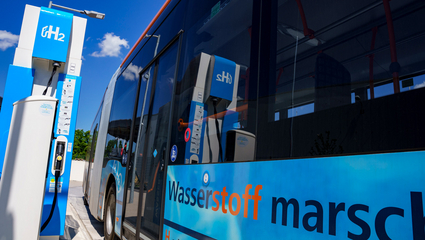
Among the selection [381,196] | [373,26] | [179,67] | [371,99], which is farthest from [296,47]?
[179,67]

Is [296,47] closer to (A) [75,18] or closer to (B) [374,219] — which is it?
(B) [374,219]

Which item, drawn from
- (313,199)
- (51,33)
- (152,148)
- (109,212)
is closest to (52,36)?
(51,33)

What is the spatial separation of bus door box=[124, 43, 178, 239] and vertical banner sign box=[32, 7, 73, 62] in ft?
4.05

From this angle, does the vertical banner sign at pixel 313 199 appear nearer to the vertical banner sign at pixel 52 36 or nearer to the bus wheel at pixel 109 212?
the vertical banner sign at pixel 52 36

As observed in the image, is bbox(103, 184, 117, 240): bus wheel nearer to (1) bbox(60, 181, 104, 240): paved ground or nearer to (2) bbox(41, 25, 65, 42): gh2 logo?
(1) bbox(60, 181, 104, 240): paved ground

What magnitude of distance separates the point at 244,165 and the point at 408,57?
1082 mm

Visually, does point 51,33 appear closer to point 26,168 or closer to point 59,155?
point 59,155

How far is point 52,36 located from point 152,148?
2247 millimetres

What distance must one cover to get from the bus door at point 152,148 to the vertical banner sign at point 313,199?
0.94m

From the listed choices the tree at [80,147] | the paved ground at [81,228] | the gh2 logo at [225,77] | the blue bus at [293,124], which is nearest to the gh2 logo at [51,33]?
the blue bus at [293,124]

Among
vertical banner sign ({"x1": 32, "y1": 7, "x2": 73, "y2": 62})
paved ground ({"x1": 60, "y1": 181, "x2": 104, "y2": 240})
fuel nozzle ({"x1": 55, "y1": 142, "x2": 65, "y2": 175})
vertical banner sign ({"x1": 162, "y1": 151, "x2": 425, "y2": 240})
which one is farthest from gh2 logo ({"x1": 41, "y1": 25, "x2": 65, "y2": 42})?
paved ground ({"x1": 60, "y1": 181, "x2": 104, "y2": 240})

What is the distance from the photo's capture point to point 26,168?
323 centimetres

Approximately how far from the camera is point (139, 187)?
12.7 ft

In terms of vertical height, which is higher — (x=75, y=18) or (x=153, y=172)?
(x=75, y=18)
